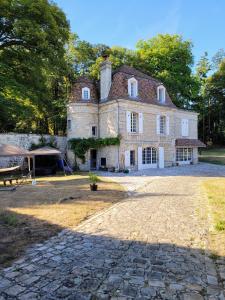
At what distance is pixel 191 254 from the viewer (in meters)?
4.87

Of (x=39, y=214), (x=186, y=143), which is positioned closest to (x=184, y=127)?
(x=186, y=143)

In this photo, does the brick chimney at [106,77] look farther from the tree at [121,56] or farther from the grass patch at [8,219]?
the grass patch at [8,219]

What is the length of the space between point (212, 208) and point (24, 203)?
6256mm

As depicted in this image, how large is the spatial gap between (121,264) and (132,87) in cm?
2218

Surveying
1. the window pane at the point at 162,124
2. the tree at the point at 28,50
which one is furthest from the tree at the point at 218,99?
the tree at the point at 28,50

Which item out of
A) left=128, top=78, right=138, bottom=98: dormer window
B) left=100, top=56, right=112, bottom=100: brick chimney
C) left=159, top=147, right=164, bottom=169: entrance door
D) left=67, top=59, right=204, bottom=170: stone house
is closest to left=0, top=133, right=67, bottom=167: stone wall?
left=67, top=59, right=204, bottom=170: stone house

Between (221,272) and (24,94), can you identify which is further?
(24,94)

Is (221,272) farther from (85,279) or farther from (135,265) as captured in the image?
(85,279)

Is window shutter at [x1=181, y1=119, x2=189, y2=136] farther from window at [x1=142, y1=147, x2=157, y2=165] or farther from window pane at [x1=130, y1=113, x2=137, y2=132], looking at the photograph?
window pane at [x1=130, y1=113, x2=137, y2=132]

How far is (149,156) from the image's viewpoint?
85.7 ft

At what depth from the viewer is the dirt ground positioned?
5508mm

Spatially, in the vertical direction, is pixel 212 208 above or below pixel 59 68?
below

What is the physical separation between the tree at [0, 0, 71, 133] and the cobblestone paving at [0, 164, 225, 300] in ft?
45.5

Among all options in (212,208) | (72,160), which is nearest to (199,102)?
(72,160)
